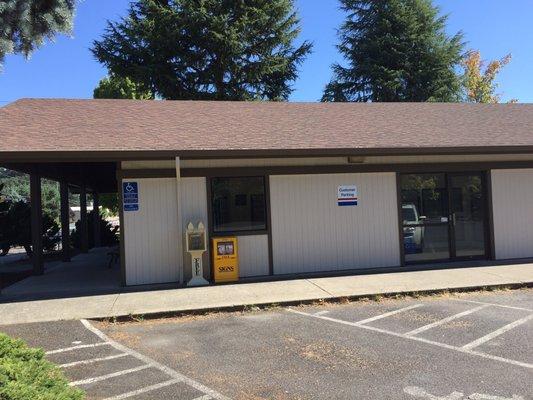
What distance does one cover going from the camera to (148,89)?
88.2 ft

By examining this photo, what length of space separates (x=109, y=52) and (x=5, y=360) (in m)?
25.2

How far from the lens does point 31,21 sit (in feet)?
22.6

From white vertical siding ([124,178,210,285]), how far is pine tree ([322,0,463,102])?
69.7 ft

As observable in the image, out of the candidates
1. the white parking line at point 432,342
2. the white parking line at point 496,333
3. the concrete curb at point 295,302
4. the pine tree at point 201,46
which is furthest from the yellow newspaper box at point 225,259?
the pine tree at point 201,46

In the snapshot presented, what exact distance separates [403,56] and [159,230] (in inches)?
938

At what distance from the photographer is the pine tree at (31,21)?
21.7 ft

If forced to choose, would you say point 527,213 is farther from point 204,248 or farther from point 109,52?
point 109,52

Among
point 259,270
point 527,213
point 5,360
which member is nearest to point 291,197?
point 259,270

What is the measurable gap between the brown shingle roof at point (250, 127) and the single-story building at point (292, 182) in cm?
5

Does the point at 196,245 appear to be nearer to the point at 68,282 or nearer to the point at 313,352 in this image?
the point at 68,282

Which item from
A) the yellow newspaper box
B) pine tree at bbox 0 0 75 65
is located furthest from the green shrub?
the yellow newspaper box

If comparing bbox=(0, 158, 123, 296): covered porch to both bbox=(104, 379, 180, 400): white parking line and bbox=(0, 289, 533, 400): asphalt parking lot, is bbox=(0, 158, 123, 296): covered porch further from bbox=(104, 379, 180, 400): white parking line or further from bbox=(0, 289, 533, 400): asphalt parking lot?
bbox=(104, 379, 180, 400): white parking line

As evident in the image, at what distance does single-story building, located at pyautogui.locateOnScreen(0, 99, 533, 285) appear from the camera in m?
10.3

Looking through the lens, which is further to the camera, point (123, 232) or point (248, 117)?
point (248, 117)
